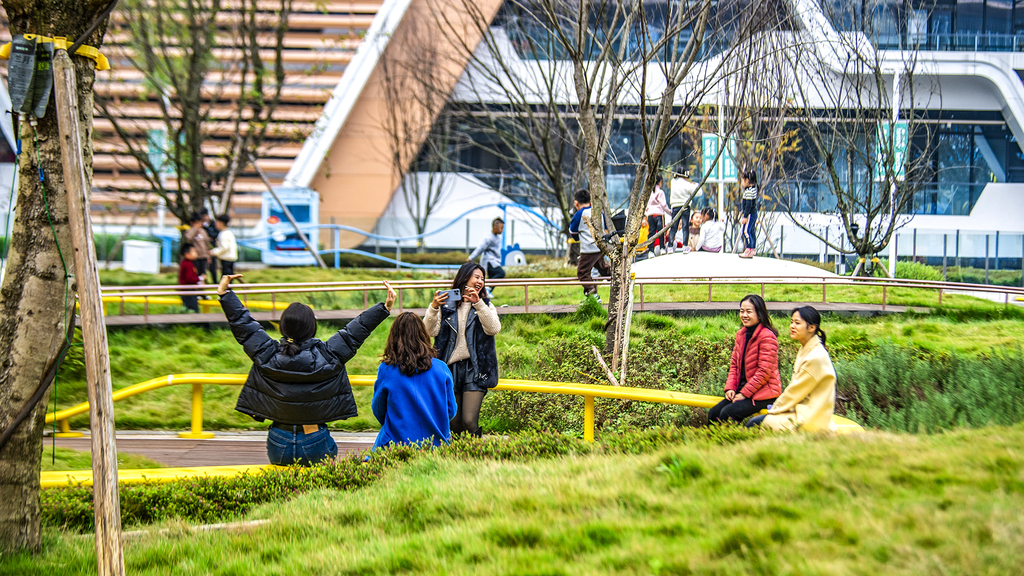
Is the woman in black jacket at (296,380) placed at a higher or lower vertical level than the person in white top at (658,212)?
lower

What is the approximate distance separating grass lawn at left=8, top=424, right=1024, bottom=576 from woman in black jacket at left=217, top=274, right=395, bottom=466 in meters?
0.73

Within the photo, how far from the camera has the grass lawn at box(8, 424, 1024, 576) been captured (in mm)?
3033

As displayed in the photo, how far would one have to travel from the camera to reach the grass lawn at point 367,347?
8523mm

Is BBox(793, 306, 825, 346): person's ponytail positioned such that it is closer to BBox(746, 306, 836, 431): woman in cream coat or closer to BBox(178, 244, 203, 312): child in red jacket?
BBox(746, 306, 836, 431): woman in cream coat

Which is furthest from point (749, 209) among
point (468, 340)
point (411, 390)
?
point (411, 390)

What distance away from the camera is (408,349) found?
5.37 meters

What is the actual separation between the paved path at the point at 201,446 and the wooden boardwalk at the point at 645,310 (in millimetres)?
3141

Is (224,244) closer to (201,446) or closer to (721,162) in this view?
(201,446)

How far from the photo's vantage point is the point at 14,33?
13.4 feet

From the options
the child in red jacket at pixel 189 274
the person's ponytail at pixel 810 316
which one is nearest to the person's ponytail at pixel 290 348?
the person's ponytail at pixel 810 316

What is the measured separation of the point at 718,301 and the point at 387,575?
8.84 meters

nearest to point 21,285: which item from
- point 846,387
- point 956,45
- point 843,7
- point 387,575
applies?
point 387,575

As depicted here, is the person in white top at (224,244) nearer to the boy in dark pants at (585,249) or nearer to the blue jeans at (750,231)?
the boy in dark pants at (585,249)

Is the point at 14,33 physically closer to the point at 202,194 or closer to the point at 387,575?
the point at 387,575
